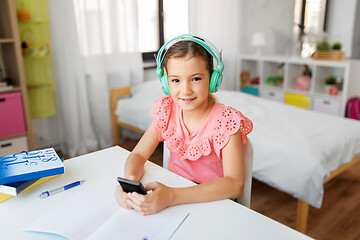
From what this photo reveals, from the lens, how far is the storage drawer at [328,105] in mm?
3231

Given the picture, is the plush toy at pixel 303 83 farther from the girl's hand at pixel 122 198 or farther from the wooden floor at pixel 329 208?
the girl's hand at pixel 122 198

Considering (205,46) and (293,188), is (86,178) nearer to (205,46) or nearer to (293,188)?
(205,46)

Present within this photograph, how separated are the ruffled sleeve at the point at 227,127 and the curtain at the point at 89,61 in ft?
6.60

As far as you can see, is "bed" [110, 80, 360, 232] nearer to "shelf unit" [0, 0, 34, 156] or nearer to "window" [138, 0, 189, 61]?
"window" [138, 0, 189, 61]

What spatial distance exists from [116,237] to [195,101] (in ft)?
1.53

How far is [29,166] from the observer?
1000mm

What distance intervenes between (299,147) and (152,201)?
1.24m

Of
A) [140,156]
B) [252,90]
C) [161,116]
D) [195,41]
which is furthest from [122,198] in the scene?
[252,90]

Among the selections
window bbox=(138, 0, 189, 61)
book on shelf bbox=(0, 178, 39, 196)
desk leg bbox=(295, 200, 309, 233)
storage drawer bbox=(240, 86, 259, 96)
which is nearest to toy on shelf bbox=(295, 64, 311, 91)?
storage drawer bbox=(240, 86, 259, 96)

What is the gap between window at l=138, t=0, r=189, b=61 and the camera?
3.33m

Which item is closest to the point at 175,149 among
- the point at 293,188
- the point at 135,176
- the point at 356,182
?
the point at 135,176

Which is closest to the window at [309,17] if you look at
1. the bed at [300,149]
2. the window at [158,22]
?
the window at [158,22]

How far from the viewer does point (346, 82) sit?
3.11 meters

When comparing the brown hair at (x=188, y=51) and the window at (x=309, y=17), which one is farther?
the window at (x=309, y=17)
